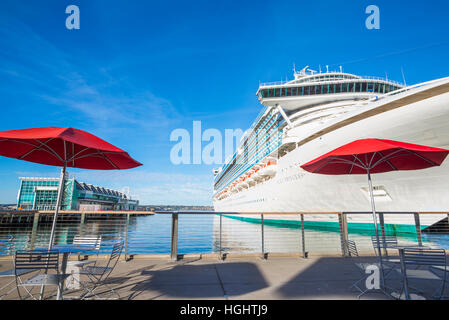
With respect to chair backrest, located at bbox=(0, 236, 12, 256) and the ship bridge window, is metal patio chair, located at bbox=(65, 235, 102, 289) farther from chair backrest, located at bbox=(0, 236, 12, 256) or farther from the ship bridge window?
the ship bridge window

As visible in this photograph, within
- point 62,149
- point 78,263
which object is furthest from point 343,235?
point 62,149

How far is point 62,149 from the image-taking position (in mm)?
3953

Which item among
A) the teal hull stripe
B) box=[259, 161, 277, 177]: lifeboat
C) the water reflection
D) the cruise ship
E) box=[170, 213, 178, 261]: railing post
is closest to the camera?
box=[170, 213, 178, 261]: railing post

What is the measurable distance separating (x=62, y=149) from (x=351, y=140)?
455 inches

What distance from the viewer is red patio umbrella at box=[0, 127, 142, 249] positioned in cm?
306

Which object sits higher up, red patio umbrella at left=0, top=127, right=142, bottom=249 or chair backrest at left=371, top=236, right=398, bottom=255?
red patio umbrella at left=0, top=127, right=142, bottom=249

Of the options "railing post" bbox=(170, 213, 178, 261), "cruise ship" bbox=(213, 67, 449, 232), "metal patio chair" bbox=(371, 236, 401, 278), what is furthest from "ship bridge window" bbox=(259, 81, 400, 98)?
"metal patio chair" bbox=(371, 236, 401, 278)

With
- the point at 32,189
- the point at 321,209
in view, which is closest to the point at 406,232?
the point at 321,209

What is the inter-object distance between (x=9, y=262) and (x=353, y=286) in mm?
6327

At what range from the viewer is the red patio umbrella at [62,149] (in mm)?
3057

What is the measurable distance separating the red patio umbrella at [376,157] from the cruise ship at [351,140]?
2962 mm

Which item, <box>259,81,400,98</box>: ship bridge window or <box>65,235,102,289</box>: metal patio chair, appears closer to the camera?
<box>65,235,102,289</box>: metal patio chair

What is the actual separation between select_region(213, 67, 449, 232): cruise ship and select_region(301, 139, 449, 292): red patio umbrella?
2.96m
